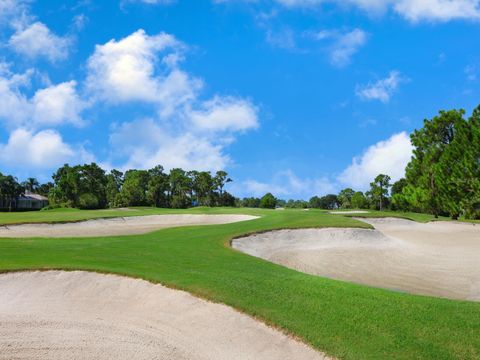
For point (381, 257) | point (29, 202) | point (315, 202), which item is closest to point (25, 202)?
point (29, 202)

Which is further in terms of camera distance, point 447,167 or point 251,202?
point 251,202

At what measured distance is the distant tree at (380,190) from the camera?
3647 inches

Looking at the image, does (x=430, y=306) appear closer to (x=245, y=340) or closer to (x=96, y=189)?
(x=245, y=340)

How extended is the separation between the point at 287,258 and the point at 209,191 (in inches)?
3166

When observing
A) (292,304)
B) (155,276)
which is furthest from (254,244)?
(292,304)

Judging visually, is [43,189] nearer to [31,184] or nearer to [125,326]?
[31,184]

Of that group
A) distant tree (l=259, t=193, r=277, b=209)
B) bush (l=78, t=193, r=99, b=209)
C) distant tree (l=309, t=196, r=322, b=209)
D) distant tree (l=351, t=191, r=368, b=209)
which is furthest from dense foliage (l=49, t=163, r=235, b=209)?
distant tree (l=309, t=196, r=322, b=209)

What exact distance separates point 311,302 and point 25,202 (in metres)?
120

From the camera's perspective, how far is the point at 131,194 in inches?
3617

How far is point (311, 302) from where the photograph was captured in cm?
1017

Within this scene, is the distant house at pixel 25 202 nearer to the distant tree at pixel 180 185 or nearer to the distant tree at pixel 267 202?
the distant tree at pixel 180 185

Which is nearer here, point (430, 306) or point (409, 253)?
point (430, 306)

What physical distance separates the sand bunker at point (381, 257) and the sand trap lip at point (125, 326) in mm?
9121

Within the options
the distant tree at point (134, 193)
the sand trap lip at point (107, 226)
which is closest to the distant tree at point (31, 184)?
the distant tree at point (134, 193)
